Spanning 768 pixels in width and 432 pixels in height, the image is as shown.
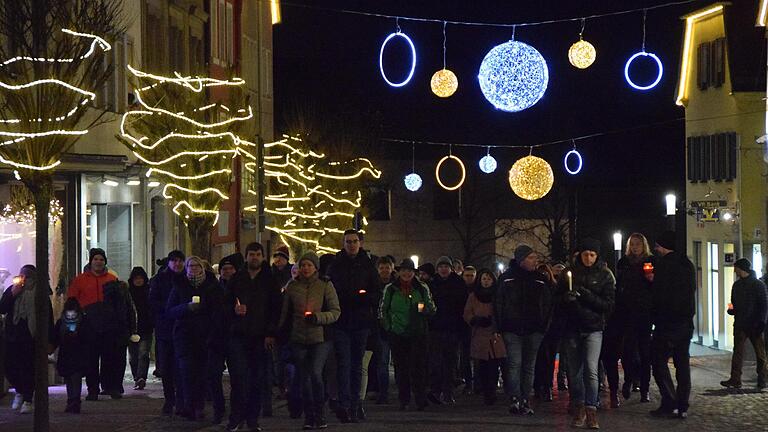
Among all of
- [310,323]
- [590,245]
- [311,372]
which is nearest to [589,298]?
[590,245]

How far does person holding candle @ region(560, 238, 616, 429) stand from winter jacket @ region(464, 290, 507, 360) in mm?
3257

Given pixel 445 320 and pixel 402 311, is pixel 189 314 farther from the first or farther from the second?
pixel 445 320

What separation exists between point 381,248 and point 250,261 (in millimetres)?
63198

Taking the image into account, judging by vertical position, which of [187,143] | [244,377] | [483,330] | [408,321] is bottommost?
[244,377]

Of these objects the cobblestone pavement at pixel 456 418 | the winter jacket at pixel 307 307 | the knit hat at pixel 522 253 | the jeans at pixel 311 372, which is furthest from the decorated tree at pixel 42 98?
the knit hat at pixel 522 253

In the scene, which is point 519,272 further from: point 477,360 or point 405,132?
point 405,132

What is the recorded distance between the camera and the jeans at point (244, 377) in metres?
15.7

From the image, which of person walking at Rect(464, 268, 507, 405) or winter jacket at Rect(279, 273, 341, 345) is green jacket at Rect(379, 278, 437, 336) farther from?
winter jacket at Rect(279, 273, 341, 345)

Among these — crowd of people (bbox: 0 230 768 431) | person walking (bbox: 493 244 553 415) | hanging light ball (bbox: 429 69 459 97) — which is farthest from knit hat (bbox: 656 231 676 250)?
hanging light ball (bbox: 429 69 459 97)

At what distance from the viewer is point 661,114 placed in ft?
189

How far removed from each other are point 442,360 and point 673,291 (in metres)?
4.07

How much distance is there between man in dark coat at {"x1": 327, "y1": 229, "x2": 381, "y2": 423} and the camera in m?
16.8

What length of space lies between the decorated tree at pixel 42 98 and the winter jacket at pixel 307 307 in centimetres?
283

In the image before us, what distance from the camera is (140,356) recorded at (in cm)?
2161
